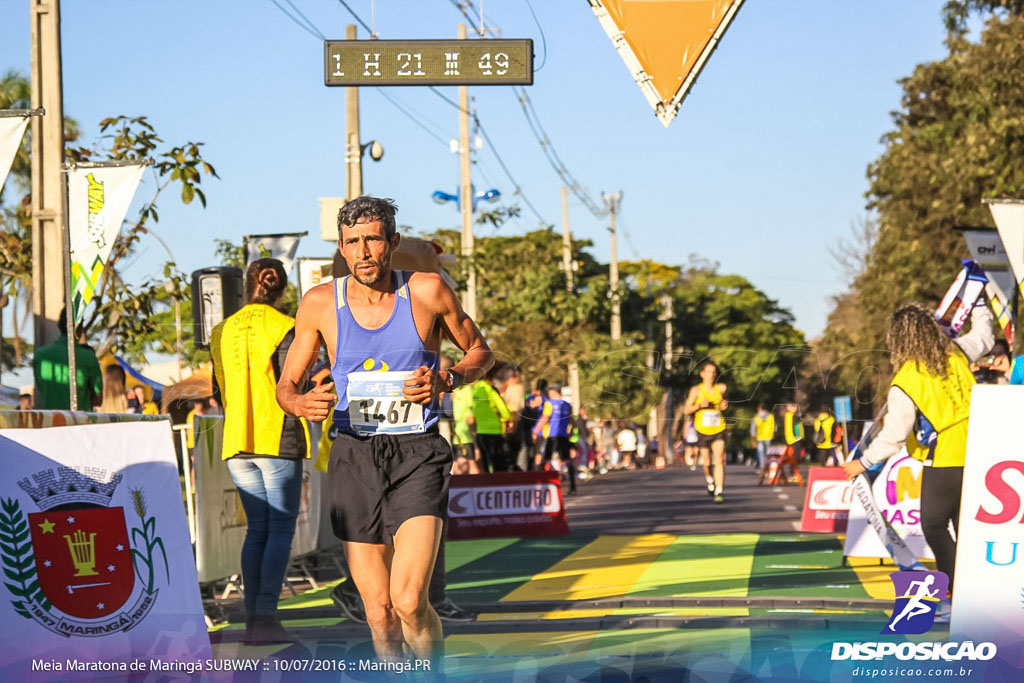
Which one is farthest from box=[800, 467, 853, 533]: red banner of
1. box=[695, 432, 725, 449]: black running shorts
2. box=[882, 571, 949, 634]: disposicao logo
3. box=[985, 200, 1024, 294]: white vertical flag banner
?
box=[882, 571, 949, 634]: disposicao logo

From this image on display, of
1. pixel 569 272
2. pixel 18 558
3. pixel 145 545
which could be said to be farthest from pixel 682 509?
pixel 569 272

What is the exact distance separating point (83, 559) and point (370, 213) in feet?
6.21

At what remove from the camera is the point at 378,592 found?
5.54 metres

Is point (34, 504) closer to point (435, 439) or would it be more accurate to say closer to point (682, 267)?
point (435, 439)

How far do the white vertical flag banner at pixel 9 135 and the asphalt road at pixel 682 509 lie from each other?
8.42 m

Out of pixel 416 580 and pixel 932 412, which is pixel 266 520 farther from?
pixel 932 412

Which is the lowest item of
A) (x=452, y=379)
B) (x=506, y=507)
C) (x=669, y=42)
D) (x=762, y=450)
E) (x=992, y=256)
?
(x=762, y=450)

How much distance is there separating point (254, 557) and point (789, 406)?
2252 centimetres

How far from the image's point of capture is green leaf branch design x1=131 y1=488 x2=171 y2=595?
A: 6.45m

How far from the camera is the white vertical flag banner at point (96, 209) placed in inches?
439

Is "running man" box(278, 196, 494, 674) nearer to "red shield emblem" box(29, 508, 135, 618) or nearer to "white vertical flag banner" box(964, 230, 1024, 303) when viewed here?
"red shield emblem" box(29, 508, 135, 618)

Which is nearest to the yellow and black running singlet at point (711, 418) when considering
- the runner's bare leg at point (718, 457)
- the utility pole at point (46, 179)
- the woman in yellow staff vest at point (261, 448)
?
the runner's bare leg at point (718, 457)

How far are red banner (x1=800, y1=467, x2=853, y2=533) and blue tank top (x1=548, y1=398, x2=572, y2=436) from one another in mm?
9455

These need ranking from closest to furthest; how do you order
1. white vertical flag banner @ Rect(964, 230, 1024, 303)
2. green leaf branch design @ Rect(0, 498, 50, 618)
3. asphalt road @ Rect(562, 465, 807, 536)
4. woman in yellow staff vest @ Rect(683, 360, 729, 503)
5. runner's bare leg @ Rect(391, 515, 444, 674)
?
1. runner's bare leg @ Rect(391, 515, 444, 674)
2. green leaf branch design @ Rect(0, 498, 50, 618)
3. white vertical flag banner @ Rect(964, 230, 1024, 303)
4. asphalt road @ Rect(562, 465, 807, 536)
5. woman in yellow staff vest @ Rect(683, 360, 729, 503)
